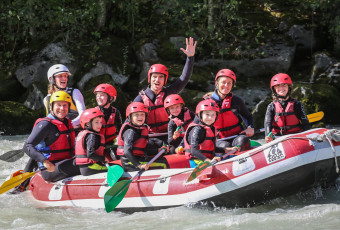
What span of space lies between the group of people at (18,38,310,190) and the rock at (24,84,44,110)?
5.40 metres

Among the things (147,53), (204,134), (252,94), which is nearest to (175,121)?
(204,134)

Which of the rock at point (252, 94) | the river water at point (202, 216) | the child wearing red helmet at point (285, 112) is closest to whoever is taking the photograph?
the river water at point (202, 216)

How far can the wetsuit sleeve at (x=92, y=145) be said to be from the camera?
18.0ft

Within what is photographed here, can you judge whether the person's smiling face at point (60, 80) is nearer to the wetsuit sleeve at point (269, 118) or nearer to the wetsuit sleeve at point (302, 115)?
the wetsuit sleeve at point (269, 118)

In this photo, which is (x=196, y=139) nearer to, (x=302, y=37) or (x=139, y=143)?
(x=139, y=143)

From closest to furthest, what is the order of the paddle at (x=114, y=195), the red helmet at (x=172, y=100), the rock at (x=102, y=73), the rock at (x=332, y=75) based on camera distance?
the paddle at (x=114, y=195)
the red helmet at (x=172, y=100)
the rock at (x=332, y=75)
the rock at (x=102, y=73)

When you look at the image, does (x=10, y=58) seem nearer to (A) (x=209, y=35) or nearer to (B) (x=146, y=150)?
(A) (x=209, y=35)

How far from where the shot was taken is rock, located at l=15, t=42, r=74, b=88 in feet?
39.2

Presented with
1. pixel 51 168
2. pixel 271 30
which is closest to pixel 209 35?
pixel 271 30

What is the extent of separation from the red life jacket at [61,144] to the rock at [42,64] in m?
6.35

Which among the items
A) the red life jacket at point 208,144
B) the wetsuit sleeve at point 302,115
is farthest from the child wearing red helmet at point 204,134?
the wetsuit sleeve at point 302,115

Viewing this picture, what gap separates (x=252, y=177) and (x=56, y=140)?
242 centimetres

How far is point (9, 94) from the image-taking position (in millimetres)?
12070

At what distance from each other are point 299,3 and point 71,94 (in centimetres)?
849
